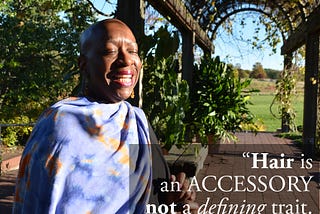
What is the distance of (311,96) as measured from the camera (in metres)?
6.40

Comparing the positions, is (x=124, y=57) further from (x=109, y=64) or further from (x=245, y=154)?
(x=245, y=154)

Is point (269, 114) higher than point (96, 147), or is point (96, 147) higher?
point (96, 147)

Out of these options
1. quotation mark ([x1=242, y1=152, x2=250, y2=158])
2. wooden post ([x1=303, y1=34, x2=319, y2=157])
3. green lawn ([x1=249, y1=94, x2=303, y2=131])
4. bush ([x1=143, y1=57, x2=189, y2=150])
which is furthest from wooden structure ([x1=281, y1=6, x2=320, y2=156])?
bush ([x1=143, y1=57, x2=189, y2=150])

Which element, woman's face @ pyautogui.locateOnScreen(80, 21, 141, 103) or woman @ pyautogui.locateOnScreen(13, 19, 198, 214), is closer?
woman @ pyautogui.locateOnScreen(13, 19, 198, 214)

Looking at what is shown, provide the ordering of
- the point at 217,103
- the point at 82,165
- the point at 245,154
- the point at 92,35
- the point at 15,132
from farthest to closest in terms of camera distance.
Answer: the point at 15,132 < the point at 245,154 < the point at 217,103 < the point at 92,35 < the point at 82,165

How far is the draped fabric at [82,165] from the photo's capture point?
96 centimetres

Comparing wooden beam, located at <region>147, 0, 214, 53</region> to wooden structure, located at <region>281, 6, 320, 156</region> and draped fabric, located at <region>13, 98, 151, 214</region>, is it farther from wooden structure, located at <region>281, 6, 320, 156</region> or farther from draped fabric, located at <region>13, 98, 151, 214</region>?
draped fabric, located at <region>13, 98, 151, 214</region>

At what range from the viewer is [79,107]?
3.41ft

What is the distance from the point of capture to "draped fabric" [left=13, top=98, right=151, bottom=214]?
963 mm

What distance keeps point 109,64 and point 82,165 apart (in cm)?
26

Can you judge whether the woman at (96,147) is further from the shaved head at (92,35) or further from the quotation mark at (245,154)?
the quotation mark at (245,154)

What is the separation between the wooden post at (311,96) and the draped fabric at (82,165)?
5720 millimetres

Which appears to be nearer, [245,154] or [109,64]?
[109,64]

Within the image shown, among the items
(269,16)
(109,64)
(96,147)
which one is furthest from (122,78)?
(269,16)
